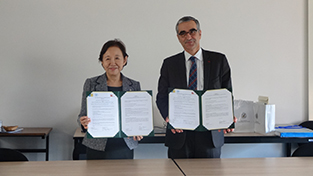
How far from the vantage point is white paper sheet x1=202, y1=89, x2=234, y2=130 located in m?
2.31

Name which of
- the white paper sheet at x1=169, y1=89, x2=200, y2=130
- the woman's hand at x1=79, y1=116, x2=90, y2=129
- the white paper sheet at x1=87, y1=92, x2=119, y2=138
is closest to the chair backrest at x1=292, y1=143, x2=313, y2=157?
the white paper sheet at x1=169, y1=89, x2=200, y2=130

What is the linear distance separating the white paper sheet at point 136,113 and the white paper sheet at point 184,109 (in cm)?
17

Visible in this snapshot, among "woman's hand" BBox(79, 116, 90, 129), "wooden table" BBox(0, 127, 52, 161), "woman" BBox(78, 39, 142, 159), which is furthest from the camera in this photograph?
"wooden table" BBox(0, 127, 52, 161)

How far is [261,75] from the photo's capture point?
4.24 meters

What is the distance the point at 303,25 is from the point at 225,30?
107 cm

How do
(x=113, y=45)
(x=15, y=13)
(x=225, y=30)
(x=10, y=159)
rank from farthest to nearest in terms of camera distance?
(x=225, y=30)
(x=15, y=13)
(x=113, y=45)
(x=10, y=159)

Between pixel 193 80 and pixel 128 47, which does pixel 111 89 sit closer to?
pixel 193 80

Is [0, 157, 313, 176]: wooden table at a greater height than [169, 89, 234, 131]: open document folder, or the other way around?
[169, 89, 234, 131]: open document folder

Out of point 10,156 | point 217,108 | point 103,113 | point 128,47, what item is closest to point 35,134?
point 10,156

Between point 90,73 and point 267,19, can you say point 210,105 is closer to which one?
point 90,73

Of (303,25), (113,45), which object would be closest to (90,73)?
(113,45)

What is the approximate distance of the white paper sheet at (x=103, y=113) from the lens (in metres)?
2.24

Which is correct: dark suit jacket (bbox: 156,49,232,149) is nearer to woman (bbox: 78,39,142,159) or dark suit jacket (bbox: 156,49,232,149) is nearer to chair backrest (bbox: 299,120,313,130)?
woman (bbox: 78,39,142,159)

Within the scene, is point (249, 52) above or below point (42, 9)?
below
